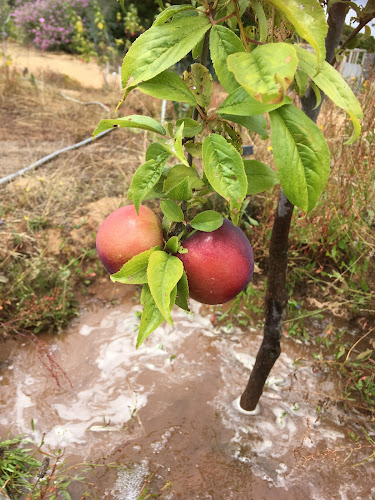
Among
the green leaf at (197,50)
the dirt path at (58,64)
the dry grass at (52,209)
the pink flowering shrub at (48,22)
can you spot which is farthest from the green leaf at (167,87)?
the pink flowering shrub at (48,22)

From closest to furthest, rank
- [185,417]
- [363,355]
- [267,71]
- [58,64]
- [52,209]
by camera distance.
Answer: [267,71] < [185,417] < [363,355] < [52,209] < [58,64]

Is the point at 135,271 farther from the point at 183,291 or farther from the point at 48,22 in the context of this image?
the point at 48,22

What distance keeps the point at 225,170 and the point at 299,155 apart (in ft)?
0.28

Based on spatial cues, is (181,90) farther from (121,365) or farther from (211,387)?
(121,365)

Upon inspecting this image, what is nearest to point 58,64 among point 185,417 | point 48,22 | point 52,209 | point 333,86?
point 48,22

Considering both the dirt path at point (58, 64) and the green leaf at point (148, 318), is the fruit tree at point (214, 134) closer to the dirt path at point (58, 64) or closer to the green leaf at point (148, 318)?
the green leaf at point (148, 318)

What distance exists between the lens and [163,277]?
51 centimetres

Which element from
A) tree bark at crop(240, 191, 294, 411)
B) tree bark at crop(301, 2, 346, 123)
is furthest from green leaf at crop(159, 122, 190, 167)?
tree bark at crop(240, 191, 294, 411)

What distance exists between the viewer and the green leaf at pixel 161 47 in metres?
0.47

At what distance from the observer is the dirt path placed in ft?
24.1

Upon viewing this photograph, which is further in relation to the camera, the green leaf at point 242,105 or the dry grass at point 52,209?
the dry grass at point 52,209

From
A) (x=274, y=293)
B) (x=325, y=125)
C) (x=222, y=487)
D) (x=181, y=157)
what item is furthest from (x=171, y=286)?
(x=325, y=125)

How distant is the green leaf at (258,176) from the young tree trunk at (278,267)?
42 cm

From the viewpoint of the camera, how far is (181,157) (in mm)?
454
